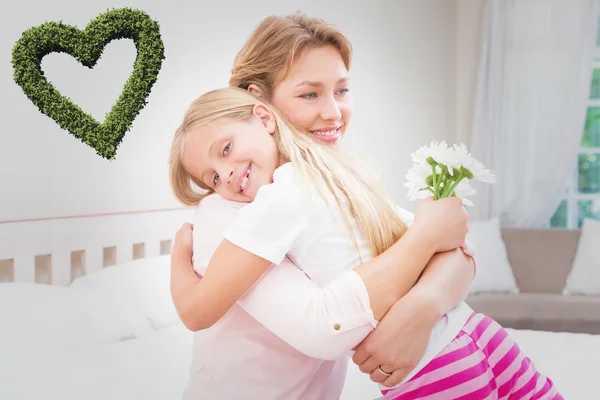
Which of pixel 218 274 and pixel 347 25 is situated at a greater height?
pixel 347 25

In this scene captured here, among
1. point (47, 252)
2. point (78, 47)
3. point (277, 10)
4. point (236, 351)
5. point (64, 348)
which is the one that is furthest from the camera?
point (277, 10)

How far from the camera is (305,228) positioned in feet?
2.82

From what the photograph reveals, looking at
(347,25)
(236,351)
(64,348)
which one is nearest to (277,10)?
(347,25)

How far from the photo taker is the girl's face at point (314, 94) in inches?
45.2

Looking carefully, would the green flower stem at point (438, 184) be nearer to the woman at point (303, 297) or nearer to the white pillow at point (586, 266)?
the woman at point (303, 297)

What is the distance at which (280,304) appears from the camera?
819 mm

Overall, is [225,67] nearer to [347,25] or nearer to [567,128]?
[347,25]

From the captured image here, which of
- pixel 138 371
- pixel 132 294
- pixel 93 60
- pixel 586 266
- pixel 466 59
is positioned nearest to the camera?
pixel 93 60

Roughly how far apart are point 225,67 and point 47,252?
863mm

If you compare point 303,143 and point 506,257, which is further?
point 506,257

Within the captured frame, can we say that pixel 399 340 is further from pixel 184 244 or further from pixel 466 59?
pixel 466 59

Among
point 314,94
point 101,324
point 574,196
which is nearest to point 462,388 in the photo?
point 314,94

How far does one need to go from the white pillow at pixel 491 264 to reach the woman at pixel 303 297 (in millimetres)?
2312

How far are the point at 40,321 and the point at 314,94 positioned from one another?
2.70ft
